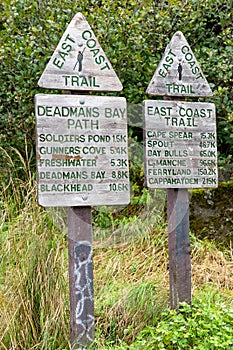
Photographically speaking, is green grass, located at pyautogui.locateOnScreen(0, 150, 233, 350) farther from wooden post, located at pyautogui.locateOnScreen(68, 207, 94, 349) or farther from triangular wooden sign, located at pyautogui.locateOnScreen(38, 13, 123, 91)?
triangular wooden sign, located at pyautogui.locateOnScreen(38, 13, 123, 91)

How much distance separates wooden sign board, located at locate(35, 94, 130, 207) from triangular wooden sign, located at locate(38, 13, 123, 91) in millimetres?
107

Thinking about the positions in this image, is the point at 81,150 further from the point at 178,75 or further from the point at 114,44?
the point at 114,44

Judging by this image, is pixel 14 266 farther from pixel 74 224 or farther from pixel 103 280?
pixel 103 280

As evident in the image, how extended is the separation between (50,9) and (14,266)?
12.8 ft

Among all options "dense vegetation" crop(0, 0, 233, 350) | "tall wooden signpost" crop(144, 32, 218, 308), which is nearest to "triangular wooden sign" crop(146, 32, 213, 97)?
"tall wooden signpost" crop(144, 32, 218, 308)

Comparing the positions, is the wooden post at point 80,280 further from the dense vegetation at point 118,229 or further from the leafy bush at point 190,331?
the leafy bush at point 190,331

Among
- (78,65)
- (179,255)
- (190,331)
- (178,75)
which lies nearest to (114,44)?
(178,75)

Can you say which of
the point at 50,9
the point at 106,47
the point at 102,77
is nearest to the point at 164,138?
the point at 102,77

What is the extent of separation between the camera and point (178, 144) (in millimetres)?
4660

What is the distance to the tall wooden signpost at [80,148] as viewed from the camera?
405cm

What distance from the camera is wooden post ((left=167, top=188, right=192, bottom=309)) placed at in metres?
4.54

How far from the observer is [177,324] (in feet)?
13.8

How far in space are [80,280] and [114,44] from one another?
12.6 ft

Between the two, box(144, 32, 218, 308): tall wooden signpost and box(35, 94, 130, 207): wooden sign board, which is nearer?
box(35, 94, 130, 207): wooden sign board
